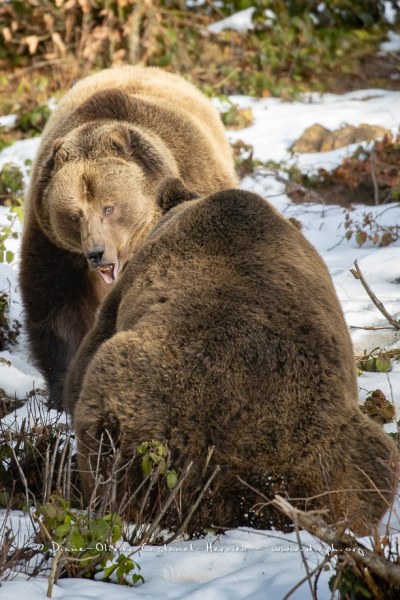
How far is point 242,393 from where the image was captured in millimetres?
3996

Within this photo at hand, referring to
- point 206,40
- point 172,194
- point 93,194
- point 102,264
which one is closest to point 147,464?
point 172,194

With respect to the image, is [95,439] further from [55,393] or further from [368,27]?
[368,27]

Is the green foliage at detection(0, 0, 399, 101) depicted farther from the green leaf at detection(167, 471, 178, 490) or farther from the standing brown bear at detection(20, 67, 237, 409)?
the green leaf at detection(167, 471, 178, 490)

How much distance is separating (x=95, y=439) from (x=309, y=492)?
87 cm

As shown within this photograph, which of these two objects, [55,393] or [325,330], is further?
[55,393]

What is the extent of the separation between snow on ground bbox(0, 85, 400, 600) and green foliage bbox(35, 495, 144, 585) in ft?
0.19

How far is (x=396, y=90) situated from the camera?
1476 centimetres

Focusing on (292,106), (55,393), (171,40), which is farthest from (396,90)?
(55,393)

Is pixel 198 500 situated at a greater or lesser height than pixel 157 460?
lesser

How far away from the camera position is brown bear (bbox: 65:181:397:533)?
3.97m

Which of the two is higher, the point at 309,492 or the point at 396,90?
the point at 309,492

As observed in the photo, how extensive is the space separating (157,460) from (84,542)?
0.45 meters

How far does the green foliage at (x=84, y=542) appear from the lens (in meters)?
3.51

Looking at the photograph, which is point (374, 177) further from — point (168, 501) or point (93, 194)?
point (168, 501)
